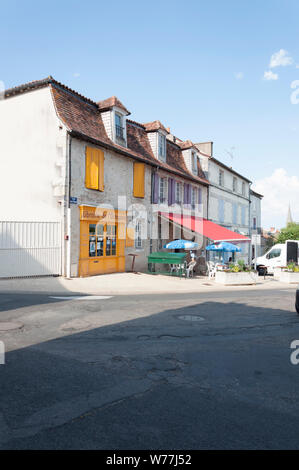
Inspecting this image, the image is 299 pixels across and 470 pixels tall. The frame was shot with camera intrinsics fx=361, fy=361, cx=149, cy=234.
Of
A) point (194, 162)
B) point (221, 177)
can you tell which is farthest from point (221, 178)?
point (194, 162)

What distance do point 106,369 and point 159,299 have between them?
6189mm

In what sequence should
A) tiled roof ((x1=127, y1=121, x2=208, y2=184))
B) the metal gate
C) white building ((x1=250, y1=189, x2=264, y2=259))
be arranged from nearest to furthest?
the metal gate → tiled roof ((x1=127, y1=121, x2=208, y2=184)) → white building ((x1=250, y1=189, x2=264, y2=259))

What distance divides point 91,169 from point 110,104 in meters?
3.74

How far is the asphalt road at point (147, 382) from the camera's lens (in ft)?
10.3

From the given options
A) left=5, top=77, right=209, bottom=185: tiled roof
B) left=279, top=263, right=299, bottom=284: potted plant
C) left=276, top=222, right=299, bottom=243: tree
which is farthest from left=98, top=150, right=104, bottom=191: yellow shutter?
left=276, top=222, right=299, bottom=243: tree

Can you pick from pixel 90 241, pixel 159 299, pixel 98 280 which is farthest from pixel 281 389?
pixel 90 241

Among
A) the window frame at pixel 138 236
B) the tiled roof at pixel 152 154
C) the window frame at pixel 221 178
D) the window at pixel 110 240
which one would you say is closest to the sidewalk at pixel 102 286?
the window at pixel 110 240

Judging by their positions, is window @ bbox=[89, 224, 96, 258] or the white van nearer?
window @ bbox=[89, 224, 96, 258]

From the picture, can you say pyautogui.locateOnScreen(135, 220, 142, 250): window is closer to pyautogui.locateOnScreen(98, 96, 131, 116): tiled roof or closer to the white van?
pyautogui.locateOnScreen(98, 96, 131, 116): tiled roof

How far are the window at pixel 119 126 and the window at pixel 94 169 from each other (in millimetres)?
2115

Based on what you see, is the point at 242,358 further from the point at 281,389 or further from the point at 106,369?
the point at 106,369

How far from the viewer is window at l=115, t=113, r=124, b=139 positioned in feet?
59.1

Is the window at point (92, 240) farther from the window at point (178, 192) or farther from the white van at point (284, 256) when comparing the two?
the white van at point (284, 256)

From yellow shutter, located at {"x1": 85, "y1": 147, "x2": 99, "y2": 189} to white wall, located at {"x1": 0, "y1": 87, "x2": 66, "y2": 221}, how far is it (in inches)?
48.1
